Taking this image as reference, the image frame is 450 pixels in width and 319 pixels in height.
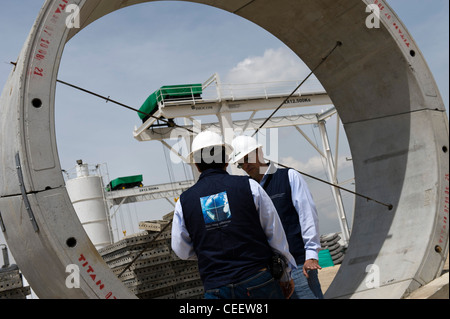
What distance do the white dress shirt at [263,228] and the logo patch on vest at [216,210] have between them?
21 cm

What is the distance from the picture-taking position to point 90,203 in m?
18.8

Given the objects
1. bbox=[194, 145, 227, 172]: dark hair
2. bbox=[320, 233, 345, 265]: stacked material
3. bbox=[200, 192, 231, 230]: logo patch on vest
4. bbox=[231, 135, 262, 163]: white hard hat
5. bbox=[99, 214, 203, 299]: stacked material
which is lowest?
bbox=[320, 233, 345, 265]: stacked material

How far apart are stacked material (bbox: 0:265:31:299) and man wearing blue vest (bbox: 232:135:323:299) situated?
11.0 ft

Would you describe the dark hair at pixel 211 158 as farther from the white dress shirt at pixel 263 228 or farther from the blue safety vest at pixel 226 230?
the white dress shirt at pixel 263 228

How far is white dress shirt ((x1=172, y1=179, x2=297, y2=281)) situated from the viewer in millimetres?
3254

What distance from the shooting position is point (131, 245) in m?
7.25

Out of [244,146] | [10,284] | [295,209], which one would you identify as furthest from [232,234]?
[10,284]

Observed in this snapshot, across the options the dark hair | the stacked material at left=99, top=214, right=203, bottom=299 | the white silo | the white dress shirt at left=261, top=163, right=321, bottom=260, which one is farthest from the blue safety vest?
the white silo

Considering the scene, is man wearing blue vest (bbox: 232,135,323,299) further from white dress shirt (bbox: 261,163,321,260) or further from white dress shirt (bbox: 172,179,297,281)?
white dress shirt (bbox: 172,179,297,281)

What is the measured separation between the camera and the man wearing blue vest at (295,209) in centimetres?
413

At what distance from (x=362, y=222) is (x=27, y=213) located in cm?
380

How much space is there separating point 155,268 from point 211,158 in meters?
4.34

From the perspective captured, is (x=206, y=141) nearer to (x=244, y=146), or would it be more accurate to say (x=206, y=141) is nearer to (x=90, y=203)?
(x=244, y=146)
